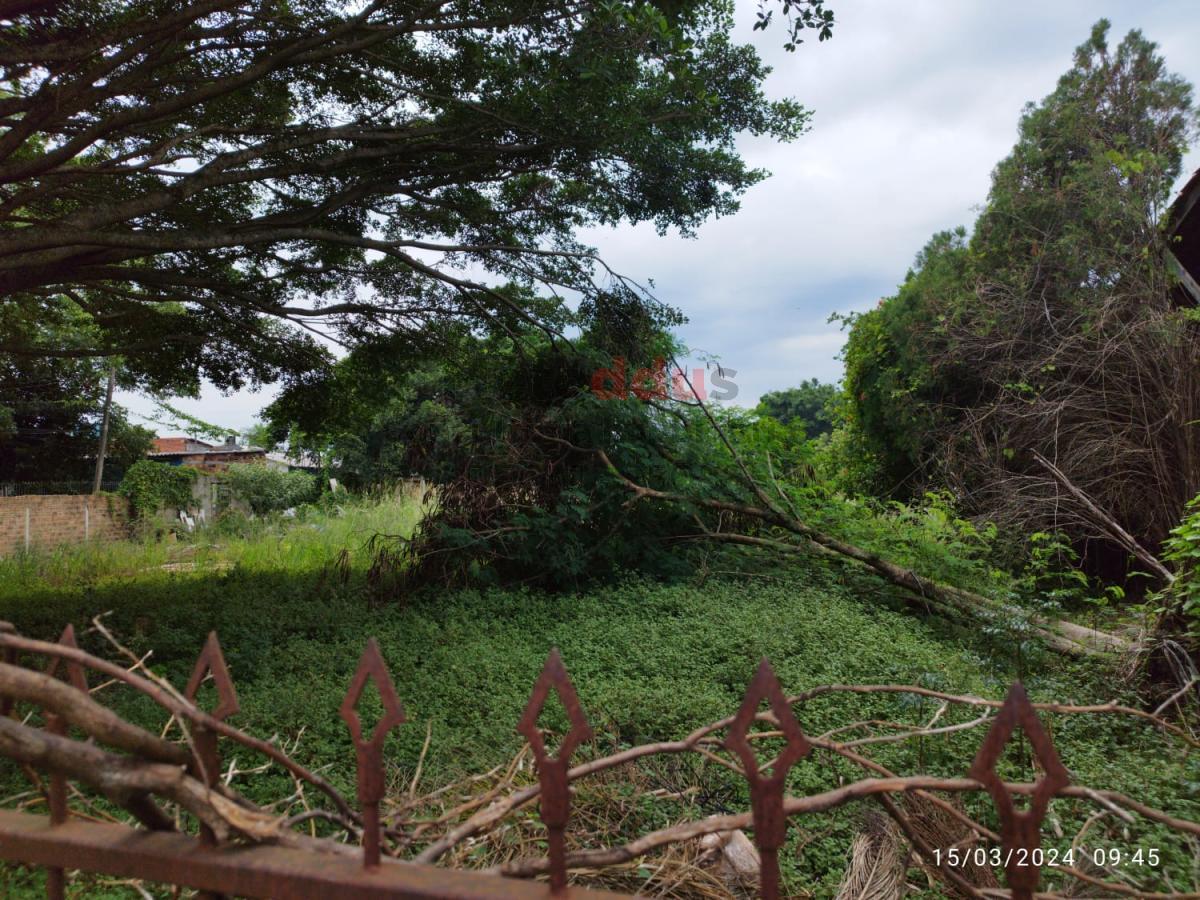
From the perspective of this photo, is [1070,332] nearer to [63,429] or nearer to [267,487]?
[267,487]

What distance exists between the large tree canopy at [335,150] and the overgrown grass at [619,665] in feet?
10.0

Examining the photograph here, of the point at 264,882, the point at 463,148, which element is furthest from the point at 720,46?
the point at 264,882

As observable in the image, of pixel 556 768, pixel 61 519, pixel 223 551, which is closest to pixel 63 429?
pixel 61 519

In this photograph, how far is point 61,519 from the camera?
15.7 m

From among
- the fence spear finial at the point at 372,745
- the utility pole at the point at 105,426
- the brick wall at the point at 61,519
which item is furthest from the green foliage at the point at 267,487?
the fence spear finial at the point at 372,745

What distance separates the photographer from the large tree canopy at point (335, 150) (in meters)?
5.29

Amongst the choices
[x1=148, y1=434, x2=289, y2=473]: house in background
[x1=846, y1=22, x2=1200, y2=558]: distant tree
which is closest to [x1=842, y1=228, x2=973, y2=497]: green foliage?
[x1=846, y1=22, x2=1200, y2=558]: distant tree

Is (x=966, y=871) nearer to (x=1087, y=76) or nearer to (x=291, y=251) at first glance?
(x=291, y=251)

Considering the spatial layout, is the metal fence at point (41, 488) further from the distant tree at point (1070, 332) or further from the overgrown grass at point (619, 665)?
the distant tree at point (1070, 332)

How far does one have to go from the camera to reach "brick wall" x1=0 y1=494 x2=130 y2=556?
48.5 feet

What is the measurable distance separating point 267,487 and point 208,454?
10.3m

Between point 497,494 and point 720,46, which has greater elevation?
point 720,46

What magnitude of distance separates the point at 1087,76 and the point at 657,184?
6.65m

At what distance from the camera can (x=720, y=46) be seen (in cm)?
656
